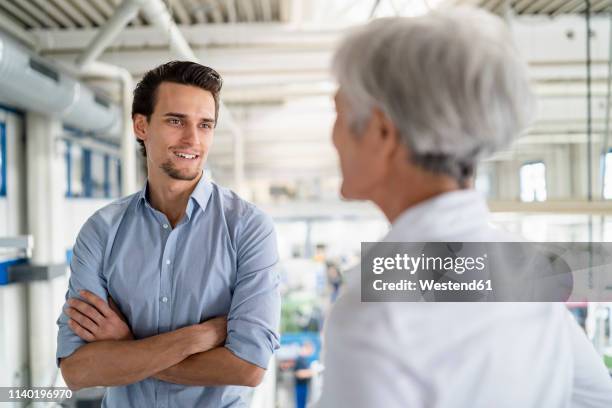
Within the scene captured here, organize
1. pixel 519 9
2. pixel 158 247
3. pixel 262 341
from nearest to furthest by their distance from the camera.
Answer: pixel 262 341 < pixel 158 247 < pixel 519 9

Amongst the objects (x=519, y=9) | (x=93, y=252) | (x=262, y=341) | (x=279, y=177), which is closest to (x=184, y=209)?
(x=93, y=252)

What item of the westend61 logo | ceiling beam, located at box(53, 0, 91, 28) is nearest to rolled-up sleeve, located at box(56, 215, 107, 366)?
the westend61 logo

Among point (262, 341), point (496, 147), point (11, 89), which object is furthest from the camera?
point (11, 89)

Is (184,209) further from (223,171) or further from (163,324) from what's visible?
(223,171)

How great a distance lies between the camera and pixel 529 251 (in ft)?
2.33

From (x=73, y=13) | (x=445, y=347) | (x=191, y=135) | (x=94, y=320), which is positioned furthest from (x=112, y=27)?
(x=445, y=347)

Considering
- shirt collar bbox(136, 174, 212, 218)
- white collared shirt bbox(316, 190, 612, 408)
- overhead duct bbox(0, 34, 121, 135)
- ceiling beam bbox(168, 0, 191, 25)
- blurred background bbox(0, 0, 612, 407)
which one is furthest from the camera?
ceiling beam bbox(168, 0, 191, 25)

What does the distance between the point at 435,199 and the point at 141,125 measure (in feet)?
3.56

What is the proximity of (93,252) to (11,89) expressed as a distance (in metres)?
1.88

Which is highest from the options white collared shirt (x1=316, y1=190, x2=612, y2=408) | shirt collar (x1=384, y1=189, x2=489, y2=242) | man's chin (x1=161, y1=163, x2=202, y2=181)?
man's chin (x1=161, y1=163, x2=202, y2=181)

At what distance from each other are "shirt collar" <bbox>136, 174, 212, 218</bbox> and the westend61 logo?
2.47 ft

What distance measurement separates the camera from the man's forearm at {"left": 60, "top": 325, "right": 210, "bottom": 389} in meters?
1.14

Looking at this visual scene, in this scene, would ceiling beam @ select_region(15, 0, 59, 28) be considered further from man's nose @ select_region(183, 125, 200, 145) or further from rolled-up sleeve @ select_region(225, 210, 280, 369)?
rolled-up sleeve @ select_region(225, 210, 280, 369)

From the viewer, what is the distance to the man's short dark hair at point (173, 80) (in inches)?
53.3
